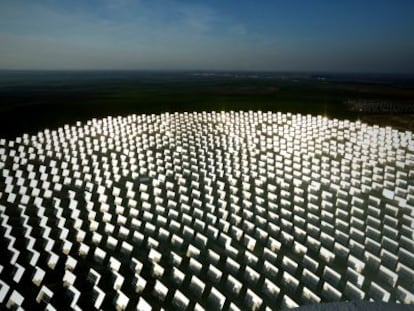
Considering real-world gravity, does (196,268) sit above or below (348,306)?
below

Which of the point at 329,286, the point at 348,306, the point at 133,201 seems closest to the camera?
the point at 348,306

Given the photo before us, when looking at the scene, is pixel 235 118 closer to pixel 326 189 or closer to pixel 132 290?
pixel 326 189

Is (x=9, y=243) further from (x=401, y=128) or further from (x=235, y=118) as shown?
(x=401, y=128)

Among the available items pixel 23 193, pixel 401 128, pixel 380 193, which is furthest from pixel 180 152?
pixel 401 128

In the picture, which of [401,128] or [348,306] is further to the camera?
[401,128]

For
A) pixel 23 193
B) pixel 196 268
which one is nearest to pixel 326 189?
pixel 196 268

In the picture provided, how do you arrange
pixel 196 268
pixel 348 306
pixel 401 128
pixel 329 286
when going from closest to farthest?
1. pixel 348 306
2. pixel 329 286
3. pixel 196 268
4. pixel 401 128
